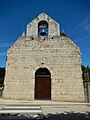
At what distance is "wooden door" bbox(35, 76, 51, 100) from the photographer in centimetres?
982

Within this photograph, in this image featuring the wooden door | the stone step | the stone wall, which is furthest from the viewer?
the wooden door

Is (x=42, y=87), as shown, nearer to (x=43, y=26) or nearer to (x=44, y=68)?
(x=44, y=68)

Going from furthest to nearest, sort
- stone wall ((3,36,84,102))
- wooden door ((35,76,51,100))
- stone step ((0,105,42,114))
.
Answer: wooden door ((35,76,51,100))
stone wall ((3,36,84,102))
stone step ((0,105,42,114))

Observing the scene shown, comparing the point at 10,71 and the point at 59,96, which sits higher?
the point at 10,71

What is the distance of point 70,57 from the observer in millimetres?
10117

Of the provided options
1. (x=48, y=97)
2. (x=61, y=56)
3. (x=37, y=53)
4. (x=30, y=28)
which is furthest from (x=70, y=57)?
(x=30, y=28)

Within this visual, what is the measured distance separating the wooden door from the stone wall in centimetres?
41

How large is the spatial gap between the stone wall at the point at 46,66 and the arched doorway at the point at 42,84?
0.39 meters

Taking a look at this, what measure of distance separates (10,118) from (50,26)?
8.17 m

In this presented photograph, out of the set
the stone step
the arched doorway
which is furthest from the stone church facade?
the stone step

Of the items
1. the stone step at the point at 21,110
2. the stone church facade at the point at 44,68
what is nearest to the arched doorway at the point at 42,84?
the stone church facade at the point at 44,68

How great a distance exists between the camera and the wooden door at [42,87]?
9820mm

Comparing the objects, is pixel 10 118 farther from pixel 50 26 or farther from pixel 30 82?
pixel 50 26

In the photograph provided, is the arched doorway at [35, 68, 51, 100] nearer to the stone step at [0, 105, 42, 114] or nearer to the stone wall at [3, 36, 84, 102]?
the stone wall at [3, 36, 84, 102]
